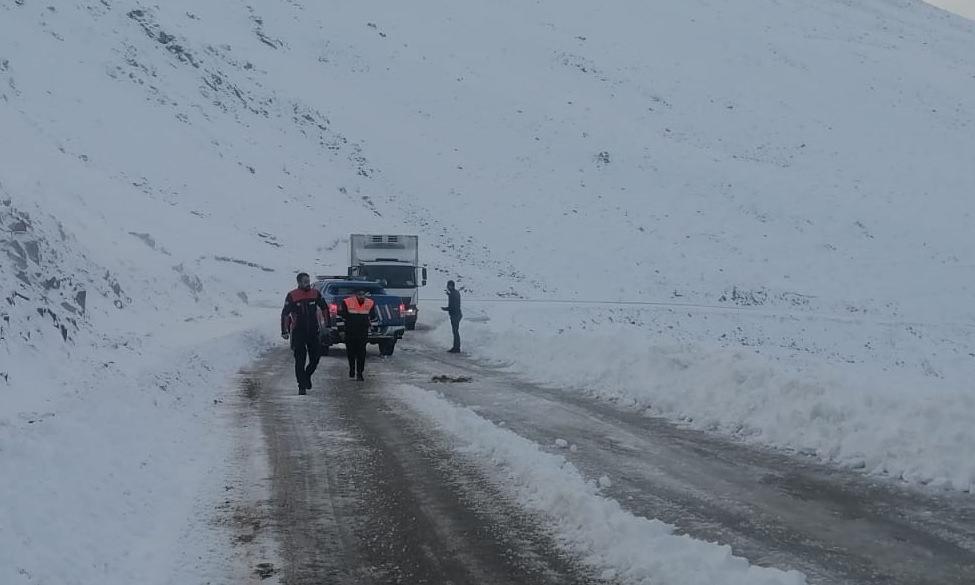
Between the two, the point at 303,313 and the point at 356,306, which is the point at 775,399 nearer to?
the point at 303,313

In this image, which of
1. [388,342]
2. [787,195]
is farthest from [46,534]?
[787,195]

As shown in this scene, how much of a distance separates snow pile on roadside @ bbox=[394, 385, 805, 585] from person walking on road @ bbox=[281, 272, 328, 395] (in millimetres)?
5212

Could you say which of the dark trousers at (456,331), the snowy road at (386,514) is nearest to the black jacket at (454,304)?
the dark trousers at (456,331)

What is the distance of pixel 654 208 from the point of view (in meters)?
54.3

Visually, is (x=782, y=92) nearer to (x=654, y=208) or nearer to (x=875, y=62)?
(x=875, y=62)

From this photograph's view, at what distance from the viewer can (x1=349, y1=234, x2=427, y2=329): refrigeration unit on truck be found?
27719 mm

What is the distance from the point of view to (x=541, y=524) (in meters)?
6.55

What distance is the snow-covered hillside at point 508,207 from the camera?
32.4 feet

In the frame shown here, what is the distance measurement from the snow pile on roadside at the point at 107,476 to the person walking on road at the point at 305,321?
1.93 meters

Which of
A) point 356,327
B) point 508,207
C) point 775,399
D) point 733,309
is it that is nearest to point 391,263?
point 356,327

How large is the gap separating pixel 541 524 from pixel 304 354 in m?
7.84

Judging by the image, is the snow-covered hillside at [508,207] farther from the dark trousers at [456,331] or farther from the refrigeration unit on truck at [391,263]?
the refrigeration unit on truck at [391,263]

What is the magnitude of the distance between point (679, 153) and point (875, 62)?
31.8 meters

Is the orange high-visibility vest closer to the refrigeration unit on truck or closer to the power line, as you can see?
the refrigeration unit on truck
